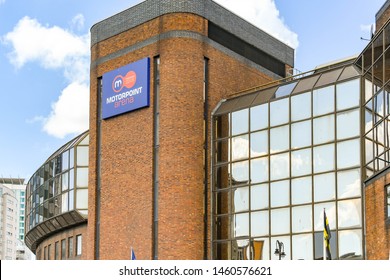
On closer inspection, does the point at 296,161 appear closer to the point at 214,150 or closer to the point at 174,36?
the point at 214,150

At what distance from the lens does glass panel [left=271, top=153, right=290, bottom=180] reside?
37219 mm

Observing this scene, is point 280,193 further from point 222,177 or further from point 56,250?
point 56,250

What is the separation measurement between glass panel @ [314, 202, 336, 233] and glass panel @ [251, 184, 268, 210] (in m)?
3.20

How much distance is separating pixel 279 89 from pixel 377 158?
324 inches

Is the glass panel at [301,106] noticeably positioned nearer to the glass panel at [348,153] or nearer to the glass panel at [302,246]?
the glass panel at [348,153]

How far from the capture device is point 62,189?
55031 mm

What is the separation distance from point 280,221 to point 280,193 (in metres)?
1.37

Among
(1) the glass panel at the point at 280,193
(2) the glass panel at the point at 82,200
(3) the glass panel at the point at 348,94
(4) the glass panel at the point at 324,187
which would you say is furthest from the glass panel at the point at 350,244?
(2) the glass panel at the point at 82,200

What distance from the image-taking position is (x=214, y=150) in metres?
41.0

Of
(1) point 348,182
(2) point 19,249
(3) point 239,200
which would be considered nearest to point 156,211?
(3) point 239,200

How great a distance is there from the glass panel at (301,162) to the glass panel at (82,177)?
66.2 ft

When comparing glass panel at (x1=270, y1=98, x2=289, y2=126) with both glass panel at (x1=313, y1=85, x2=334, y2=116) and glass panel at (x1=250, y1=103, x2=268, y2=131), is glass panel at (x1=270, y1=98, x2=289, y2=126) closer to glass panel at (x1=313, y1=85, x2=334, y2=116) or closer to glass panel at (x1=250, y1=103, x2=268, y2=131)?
glass panel at (x1=250, y1=103, x2=268, y2=131)

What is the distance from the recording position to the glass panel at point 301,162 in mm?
36281

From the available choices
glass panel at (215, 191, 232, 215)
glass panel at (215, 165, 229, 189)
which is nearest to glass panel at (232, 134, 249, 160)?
glass panel at (215, 165, 229, 189)
